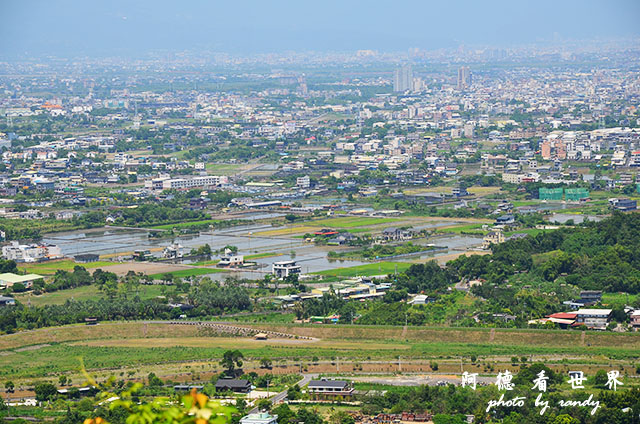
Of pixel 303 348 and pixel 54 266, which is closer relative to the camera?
pixel 303 348

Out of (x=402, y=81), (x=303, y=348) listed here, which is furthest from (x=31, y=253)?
(x=402, y=81)

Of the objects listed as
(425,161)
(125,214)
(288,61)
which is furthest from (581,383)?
(288,61)

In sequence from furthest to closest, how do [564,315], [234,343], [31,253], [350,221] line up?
[350,221]
[31,253]
[564,315]
[234,343]

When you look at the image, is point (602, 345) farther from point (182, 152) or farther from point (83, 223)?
point (182, 152)

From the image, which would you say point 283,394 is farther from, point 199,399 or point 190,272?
point 199,399

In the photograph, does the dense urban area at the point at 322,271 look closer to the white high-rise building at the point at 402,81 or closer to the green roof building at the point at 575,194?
the green roof building at the point at 575,194

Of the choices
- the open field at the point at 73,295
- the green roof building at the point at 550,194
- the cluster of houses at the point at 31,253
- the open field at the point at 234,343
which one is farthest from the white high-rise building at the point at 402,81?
the open field at the point at 234,343

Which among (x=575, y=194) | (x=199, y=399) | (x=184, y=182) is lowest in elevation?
(x=184, y=182)
